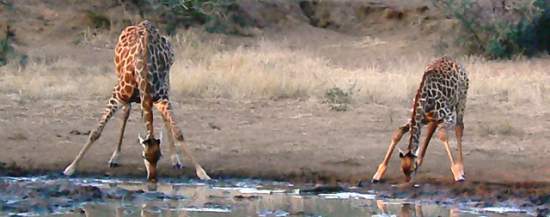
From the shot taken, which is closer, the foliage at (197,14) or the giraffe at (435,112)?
the giraffe at (435,112)

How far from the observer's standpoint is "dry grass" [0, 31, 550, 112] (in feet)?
58.6

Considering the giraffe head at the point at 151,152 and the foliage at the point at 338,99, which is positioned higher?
the foliage at the point at 338,99

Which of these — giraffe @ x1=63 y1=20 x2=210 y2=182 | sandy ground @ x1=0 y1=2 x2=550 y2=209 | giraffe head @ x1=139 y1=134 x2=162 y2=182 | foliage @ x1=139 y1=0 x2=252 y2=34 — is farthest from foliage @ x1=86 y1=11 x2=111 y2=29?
giraffe head @ x1=139 y1=134 x2=162 y2=182

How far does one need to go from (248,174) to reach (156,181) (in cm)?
117

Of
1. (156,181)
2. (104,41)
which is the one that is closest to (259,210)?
(156,181)

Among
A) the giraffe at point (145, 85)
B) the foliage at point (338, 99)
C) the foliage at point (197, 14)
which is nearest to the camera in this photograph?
the giraffe at point (145, 85)

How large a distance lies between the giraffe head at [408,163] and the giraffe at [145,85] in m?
2.06

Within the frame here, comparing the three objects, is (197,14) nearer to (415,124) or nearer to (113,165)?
(113,165)

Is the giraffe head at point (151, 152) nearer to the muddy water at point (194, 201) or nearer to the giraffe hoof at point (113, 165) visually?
the muddy water at point (194, 201)

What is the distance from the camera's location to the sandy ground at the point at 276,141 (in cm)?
1277

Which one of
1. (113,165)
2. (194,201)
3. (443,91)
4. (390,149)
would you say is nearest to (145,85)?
(113,165)

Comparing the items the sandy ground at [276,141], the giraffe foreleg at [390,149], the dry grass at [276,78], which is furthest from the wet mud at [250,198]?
the dry grass at [276,78]

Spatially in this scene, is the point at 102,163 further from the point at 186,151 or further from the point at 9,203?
the point at 9,203

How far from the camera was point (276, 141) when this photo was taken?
14.6m
